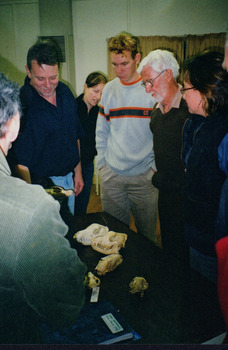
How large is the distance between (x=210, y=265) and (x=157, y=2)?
178 inches

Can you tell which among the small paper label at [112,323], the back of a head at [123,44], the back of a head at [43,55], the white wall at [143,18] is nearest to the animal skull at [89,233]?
the small paper label at [112,323]

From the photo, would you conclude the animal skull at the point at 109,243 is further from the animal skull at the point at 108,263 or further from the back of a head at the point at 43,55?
the back of a head at the point at 43,55

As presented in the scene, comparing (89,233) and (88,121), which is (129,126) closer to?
(88,121)

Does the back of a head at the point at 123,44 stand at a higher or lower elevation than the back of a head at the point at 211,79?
higher

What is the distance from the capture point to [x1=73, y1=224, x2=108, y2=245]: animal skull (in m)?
1.46

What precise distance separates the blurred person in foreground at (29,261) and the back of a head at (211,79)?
2.95 ft

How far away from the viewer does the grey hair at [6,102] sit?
2.67 feet

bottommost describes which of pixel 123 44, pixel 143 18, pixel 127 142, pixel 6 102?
pixel 127 142

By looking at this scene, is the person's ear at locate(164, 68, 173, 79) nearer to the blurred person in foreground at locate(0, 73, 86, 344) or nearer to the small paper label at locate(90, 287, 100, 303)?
the blurred person in foreground at locate(0, 73, 86, 344)

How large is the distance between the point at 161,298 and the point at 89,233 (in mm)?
572

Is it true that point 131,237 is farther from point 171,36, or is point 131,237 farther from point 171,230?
point 171,36

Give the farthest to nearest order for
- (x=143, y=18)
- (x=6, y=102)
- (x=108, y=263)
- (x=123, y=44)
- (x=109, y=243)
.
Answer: (x=143, y=18) → (x=123, y=44) → (x=109, y=243) → (x=108, y=263) → (x=6, y=102)

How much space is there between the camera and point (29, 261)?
0.69 m

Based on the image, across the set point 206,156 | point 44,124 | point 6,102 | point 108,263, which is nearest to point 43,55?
point 44,124
